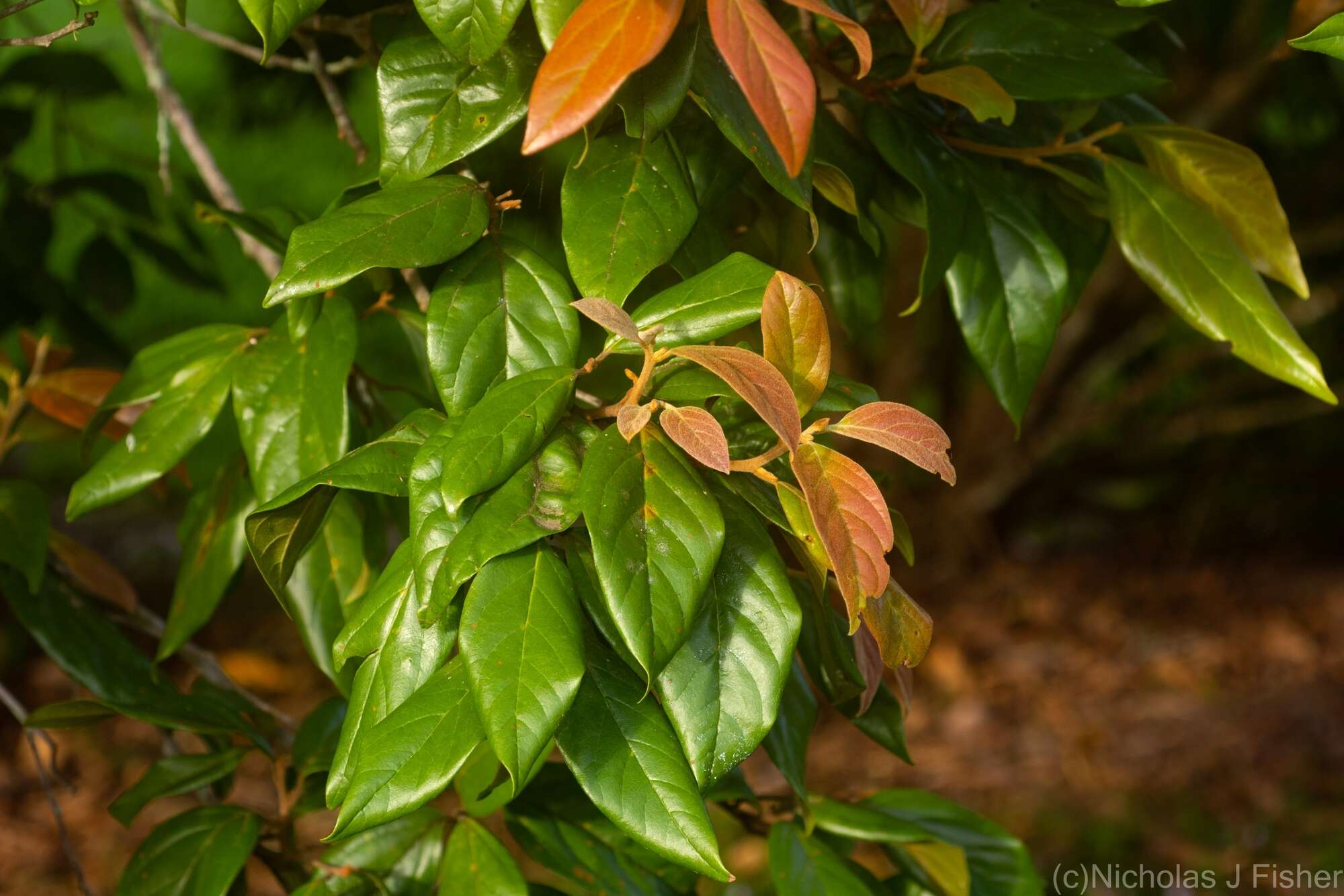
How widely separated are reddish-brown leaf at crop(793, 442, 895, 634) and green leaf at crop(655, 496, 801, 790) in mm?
56

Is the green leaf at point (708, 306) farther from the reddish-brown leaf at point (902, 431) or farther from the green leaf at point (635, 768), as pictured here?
the green leaf at point (635, 768)

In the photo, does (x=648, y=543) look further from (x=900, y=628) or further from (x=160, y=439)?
(x=160, y=439)

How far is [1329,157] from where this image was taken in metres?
3.61

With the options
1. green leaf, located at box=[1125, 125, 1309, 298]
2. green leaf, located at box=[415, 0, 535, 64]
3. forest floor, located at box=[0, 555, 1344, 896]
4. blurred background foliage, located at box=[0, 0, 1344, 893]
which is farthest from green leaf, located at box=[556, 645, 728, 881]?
forest floor, located at box=[0, 555, 1344, 896]

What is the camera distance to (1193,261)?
893mm

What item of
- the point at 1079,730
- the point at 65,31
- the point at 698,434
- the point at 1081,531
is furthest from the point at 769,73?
the point at 1081,531

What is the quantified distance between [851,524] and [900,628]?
9 centimetres

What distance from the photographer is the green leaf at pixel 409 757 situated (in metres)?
0.63

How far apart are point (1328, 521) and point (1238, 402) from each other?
35.1 inches

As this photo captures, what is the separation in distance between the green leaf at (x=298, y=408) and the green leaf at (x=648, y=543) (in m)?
0.26

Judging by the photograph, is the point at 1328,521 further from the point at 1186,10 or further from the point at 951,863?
the point at 951,863

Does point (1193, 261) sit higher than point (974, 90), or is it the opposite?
point (974, 90)

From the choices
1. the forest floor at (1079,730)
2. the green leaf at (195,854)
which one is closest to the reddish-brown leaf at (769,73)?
the green leaf at (195,854)

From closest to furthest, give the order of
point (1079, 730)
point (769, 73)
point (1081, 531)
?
point (769, 73), point (1079, 730), point (1081, 531)
